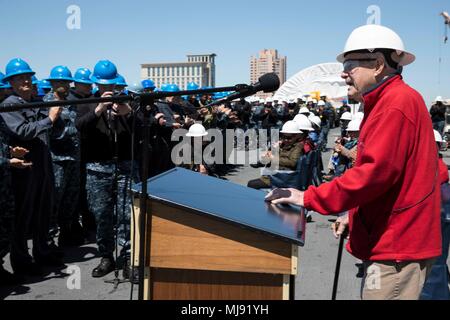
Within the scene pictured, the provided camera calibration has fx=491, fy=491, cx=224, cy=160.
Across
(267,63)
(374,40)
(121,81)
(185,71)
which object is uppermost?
(267,63)

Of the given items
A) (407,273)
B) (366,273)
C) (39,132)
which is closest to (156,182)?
(366,273)

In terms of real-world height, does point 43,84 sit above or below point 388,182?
above

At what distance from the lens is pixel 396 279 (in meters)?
2.17

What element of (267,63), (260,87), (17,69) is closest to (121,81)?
(17,69)

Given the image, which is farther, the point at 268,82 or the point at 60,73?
the point at 60,73

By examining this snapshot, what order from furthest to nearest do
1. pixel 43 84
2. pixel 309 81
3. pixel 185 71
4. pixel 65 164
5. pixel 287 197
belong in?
1. pixel 185 71
2. pixel 309 81
3. pixel 43 84
4. pixel 65 164
5. pixel 287 197

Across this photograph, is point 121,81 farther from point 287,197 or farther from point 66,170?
point 287,197

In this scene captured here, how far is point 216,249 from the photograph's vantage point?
2078 millimetres

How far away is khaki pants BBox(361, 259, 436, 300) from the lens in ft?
7.12

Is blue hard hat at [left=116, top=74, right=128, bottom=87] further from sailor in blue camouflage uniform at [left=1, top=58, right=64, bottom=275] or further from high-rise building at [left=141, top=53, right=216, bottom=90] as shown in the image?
high-rise building at [left=141, top=53, right=216, bottom=90]

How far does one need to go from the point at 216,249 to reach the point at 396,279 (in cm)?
81

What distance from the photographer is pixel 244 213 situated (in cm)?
216

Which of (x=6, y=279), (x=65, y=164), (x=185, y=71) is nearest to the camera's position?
(x=6, y=279)

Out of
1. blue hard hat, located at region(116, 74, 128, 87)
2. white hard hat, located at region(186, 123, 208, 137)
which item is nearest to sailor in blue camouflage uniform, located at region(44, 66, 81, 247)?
blue hard hat, located at region(116, 74, 128, 87)
